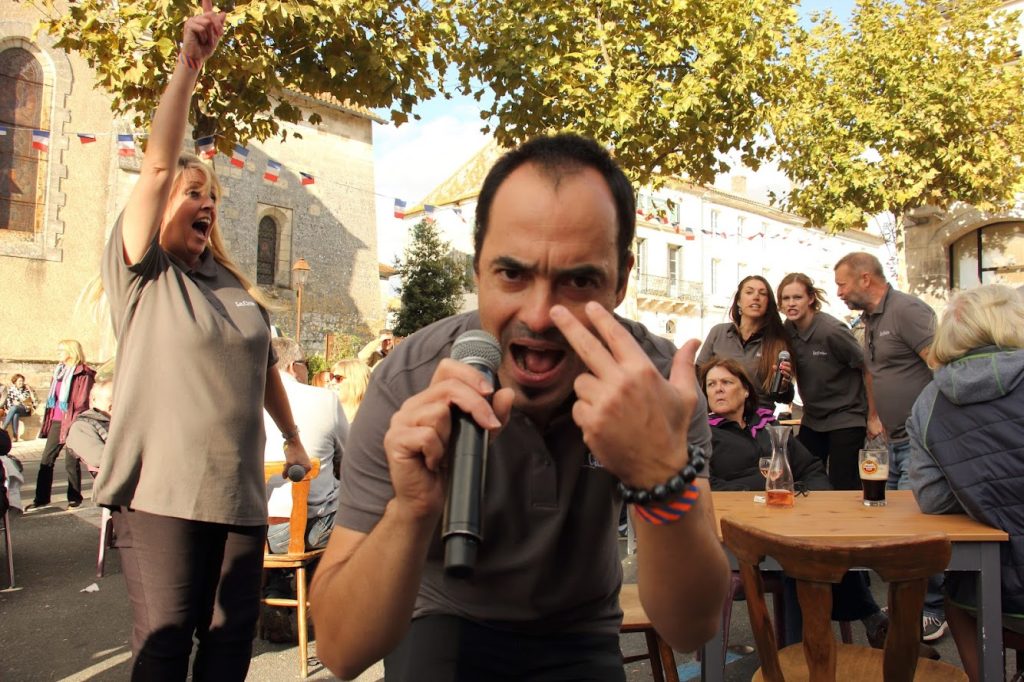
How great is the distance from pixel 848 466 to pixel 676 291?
43.0 meters

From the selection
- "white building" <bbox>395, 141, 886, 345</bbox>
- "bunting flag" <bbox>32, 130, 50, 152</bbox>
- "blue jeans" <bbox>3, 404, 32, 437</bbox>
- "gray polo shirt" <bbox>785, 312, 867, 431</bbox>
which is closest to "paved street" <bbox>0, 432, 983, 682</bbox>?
"gray polo shirt" <bbox>785, 312, 867, 431</bbox>

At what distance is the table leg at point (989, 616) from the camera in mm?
3146

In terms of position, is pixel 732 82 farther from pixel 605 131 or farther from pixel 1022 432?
pixel 1022 432

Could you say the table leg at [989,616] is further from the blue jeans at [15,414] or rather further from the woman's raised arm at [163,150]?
the blue jeans at [15,414]

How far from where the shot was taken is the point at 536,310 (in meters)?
1.55

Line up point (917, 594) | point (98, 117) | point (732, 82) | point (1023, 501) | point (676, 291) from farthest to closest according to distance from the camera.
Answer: point (676, 291), point (98, 117), point (732, 82), point (1023, 501), point (917, 594)

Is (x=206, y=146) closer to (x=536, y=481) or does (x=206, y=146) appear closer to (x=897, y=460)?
(x=897, y=460)

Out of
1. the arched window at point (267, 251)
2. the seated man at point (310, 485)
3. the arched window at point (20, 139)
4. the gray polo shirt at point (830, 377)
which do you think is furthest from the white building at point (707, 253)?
the seated man at point (310, 485)

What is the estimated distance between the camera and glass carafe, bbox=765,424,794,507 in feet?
13.1

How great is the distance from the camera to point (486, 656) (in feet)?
5.57

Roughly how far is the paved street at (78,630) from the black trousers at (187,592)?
167cm

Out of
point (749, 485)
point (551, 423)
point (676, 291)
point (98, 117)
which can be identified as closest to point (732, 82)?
point (749, 485)

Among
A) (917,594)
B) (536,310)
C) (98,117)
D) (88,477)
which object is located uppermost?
(98,117)

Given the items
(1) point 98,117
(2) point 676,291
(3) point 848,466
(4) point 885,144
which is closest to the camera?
(3) point 848,466
